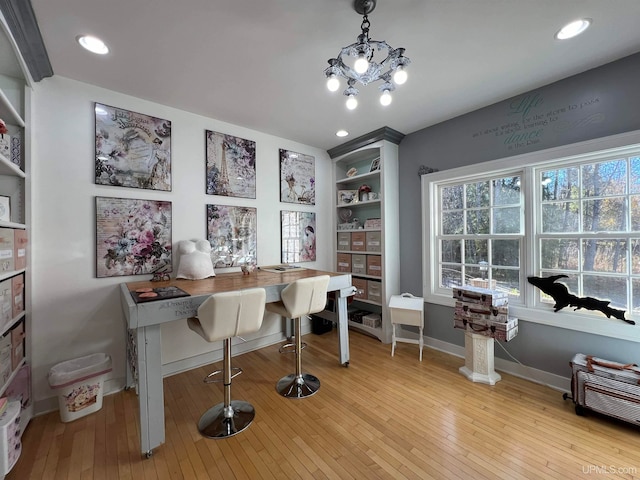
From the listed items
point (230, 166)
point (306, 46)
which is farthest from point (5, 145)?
point (306, 46)

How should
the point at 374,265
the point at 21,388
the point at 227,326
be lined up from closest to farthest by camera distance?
the point at 227,326, the point at 21,388, the point at 374,265

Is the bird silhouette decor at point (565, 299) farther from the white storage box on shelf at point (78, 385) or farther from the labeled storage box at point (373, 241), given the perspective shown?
the white storage box on shelf at point (78, 385)

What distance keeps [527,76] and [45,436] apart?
4285 mm

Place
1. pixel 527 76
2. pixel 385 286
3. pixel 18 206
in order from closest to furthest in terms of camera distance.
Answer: pixel 18 206, pixel 527 76, pixel 385 286

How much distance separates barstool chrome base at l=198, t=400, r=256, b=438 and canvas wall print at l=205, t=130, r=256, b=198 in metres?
1.95

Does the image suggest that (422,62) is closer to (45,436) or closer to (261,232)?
(261,232)

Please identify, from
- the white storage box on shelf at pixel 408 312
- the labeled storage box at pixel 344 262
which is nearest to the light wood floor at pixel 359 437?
the white storage box on shelf at pixel 408 312

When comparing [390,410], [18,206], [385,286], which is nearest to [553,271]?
[385,286]

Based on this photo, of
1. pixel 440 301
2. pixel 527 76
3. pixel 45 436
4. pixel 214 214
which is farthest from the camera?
pixel 440 301

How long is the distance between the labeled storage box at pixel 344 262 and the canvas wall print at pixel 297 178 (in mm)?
856

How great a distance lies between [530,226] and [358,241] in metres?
1.80

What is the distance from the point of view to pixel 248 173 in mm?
2947

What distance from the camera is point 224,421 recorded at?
1763 millimetres

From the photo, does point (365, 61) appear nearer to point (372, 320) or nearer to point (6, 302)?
point (6, 302)
